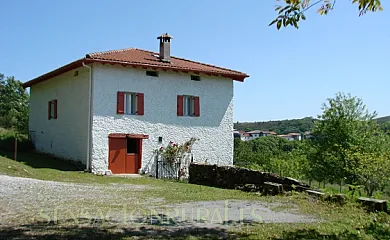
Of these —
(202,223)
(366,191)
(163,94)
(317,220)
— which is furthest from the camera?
(366,191)

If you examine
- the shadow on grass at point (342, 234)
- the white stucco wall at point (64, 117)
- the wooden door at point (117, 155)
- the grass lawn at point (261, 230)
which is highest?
the white stucco wall at point (64, 117)

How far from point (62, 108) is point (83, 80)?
3.22 metres

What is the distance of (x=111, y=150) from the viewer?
770 inches

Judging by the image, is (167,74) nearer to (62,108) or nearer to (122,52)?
(122,52)

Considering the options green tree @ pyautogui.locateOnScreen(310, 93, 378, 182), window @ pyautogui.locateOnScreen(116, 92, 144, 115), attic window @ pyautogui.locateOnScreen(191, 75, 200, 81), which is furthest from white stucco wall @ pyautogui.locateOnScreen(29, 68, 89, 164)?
green tree @ pyautogui.locateOnScreen(310, 93, 378, 182)

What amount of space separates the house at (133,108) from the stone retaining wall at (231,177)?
4386 millimetres

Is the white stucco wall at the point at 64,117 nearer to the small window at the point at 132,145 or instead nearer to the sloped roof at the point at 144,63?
the sloped roof at the point at 144,63

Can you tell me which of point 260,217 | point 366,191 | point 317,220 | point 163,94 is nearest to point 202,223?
point 260,217

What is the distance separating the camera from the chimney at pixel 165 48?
21.8 meters

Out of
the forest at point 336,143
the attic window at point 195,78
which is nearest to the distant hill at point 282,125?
the forest at point 336,143

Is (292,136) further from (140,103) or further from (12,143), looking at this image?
(140,103)

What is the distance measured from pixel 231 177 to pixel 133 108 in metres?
7.80

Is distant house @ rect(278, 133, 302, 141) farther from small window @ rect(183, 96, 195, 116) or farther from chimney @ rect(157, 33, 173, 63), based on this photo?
chimney @ rect(157, 33, 173, 63)

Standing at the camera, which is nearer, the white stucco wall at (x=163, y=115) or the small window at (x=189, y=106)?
the white stucco wall at (x=163, y=115)
